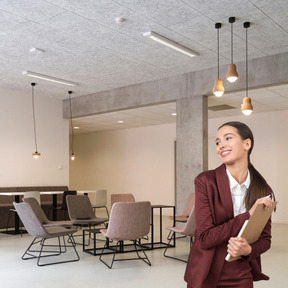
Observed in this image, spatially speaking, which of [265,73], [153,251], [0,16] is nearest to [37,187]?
[153,251]

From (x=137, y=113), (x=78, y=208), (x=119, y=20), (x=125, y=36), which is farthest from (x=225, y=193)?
(x=137, y=113)

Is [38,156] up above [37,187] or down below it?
above

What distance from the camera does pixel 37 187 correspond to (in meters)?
9.70

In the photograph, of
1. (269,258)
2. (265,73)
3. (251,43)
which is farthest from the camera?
(265,73)

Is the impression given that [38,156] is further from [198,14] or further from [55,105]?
[198,14]

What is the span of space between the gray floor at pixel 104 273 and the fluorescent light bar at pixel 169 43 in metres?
3.15

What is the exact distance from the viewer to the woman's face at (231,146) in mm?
1489

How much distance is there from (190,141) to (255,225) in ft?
21.1

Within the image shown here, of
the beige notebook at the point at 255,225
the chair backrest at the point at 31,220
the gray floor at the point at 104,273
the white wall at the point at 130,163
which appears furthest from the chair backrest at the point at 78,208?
the beige notebook at the point at 255,225

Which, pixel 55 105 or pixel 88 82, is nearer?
pixel 88 82

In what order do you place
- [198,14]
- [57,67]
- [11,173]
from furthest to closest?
[11,173]
[57,67]
[198,14]

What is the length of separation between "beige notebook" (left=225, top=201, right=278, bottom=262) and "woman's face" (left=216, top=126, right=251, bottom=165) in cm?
21

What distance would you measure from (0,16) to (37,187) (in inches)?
212

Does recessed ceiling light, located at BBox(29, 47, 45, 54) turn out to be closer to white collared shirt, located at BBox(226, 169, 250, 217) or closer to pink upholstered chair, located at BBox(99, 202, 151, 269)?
pink upholstered chair, located at BBox(99, 202, 151, 269)
